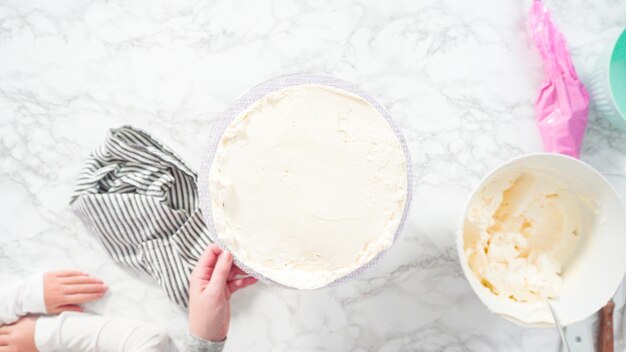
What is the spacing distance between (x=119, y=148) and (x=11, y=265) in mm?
270

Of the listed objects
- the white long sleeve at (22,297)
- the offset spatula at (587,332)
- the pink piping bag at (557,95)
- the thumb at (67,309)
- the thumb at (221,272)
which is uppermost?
the pink piping bag at (557,95)

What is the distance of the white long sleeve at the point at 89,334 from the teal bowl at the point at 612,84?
0.76 m

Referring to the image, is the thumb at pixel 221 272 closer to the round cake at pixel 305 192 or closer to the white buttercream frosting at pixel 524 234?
the round cake at pixel 305 192

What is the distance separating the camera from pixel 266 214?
59cm

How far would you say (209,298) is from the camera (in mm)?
695

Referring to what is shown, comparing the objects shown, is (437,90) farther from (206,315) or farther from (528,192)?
(206,315)

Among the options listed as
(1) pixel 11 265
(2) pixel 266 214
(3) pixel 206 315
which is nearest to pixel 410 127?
(2) pixel 266 214

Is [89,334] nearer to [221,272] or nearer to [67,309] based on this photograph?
[67,309]

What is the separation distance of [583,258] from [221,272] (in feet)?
1.64

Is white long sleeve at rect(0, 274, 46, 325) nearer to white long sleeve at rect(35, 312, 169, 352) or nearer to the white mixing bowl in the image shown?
white long sleeve at rect(35, 312, 169, 352)

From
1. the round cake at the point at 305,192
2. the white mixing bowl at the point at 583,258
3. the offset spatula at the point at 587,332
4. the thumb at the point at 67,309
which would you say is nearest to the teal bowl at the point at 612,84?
the white mixing bowl at the point at 583,258

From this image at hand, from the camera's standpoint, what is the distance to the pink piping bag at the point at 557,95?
76cm

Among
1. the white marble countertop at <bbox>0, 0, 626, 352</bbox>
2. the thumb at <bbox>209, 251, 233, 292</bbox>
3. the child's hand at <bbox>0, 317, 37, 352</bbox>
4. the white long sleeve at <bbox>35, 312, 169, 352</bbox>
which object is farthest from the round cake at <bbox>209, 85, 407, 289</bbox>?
the child's hand at <bbox>0, 317, 37, 352</bbox>

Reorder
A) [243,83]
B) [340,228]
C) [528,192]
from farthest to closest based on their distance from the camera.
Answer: [243,83] → [528,192] → [340,228]
